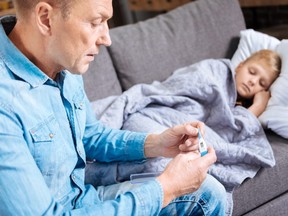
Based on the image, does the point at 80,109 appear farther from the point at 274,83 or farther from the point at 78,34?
the point at 274,83

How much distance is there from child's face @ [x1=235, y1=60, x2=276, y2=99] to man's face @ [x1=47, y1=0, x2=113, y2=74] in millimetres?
981

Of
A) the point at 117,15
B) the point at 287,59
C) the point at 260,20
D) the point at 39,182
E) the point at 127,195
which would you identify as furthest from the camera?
the point at 117,15

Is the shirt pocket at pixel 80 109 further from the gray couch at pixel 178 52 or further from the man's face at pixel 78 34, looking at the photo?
the gray couch at pixel 178 52

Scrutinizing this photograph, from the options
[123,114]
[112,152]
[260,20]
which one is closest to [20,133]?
[112,152]

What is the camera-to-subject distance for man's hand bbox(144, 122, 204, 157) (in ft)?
3.74

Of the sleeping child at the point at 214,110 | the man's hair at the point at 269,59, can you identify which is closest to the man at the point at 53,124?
the sleeping child at the point at 214,110

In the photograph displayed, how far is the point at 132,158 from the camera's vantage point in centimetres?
125

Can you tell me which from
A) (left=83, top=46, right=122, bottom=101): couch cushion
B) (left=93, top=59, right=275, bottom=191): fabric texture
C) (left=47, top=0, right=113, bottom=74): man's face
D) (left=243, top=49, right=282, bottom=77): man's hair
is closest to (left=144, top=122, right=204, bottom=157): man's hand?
(left=93, top=59, right=275, bottom=191): fabric texture

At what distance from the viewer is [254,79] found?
5.95 feet

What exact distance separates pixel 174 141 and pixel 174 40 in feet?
2.96

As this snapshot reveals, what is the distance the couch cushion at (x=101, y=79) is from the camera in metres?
1.73

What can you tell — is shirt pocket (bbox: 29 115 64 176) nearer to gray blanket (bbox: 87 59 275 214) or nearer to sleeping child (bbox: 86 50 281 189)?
sleeping child (bbox: 86 50 281 189)

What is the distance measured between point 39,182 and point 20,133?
4.5 inches

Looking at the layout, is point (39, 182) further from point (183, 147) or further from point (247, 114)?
point (247, 114)
